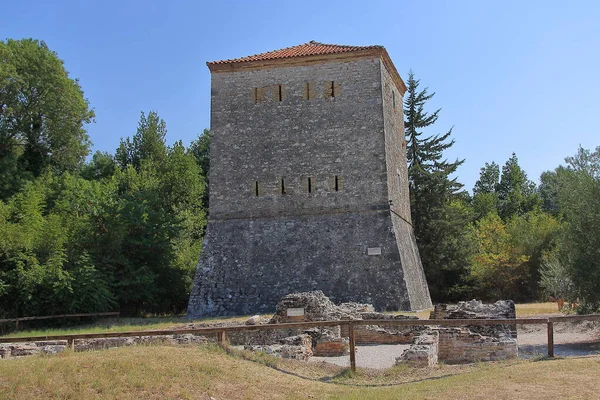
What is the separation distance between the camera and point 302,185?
22.7 meters

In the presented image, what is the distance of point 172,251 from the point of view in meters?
27.1

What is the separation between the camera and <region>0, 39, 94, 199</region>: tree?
31547 mm

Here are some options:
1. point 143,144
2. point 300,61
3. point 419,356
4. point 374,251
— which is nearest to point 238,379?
point 419,356

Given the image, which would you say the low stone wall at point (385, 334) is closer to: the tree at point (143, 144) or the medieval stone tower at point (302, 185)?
the medieval stone tower at point (302, 185)

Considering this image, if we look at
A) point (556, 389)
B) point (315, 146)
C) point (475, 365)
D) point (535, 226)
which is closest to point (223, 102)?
point (315, 146)

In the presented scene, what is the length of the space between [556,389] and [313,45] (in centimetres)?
2041

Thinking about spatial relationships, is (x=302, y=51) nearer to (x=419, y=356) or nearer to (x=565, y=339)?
(x=565, y=339)

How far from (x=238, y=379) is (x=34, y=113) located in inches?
1160

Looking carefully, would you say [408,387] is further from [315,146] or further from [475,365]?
[315,146]

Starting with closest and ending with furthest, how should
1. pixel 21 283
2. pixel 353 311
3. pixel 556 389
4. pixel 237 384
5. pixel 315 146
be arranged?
1. pixel 556 389
2. pixel 237 384
3. pixel 353 311
4. pixel 21 283
5. pixel 315 146

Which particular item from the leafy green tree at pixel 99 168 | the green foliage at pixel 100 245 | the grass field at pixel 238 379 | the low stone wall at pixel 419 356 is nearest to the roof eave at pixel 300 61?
the green foliage at pixel 100 245

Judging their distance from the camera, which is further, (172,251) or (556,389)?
(172,251)

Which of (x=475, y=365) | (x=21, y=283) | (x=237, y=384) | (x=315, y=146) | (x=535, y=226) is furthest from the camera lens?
(x=535, y=226)

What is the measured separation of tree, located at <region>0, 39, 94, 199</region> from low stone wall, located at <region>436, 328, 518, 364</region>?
2599 centimetres
